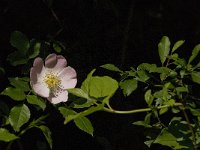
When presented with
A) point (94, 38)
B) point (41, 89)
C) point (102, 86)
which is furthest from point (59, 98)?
point (94, 38)

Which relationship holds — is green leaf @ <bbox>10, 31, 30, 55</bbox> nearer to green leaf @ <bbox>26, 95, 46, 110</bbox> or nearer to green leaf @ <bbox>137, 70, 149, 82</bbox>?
green leaf @ <bbox>26, 95, 46, 110</bbox>

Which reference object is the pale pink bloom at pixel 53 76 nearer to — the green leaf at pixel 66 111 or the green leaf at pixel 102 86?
the green leaf at pixel 66 111

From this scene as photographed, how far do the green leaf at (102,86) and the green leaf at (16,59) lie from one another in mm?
387

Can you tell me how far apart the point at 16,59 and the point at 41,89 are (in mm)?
128

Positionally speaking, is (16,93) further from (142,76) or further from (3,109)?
(142,76)

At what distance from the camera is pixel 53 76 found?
1517 millimetres

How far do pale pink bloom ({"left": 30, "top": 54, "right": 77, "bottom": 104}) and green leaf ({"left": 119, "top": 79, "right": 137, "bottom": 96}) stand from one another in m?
0.16

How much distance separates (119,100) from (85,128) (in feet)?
2.38

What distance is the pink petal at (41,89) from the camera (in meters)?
1.38

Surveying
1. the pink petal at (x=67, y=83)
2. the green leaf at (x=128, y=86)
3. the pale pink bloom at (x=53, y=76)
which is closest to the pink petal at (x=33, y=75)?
the pale pink bloom at (x=53, y=76)

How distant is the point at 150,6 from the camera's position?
2.34 metres

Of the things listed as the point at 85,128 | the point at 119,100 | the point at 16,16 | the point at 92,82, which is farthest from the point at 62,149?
the point at 92,82

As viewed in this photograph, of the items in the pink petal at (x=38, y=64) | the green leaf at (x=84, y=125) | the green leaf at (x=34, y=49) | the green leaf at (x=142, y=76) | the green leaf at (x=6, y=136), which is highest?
the green leaf at (x=34, y=49)

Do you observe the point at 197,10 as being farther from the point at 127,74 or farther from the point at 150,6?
the point at 127,74
